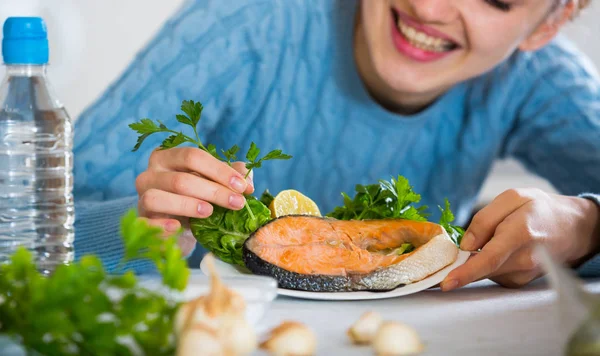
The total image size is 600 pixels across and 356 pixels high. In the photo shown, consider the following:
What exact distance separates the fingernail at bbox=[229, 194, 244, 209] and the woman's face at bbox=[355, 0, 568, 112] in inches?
32.7

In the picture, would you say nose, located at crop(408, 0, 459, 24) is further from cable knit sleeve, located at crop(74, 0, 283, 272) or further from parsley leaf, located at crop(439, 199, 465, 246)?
parsley leaf, located at crop(439, 199, 465, 246)

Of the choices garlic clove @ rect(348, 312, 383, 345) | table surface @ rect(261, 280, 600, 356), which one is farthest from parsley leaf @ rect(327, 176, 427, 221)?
garlic clove @ rect(348, 312, 383, 345)

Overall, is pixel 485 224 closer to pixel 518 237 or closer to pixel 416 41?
pixel 518 237

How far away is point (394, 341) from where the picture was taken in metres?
0.68

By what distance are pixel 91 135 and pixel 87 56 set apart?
203cm

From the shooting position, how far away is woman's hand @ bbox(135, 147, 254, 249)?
41.0 inches

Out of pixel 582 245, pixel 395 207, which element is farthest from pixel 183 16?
pixel 582 245

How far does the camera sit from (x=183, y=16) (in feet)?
6.18

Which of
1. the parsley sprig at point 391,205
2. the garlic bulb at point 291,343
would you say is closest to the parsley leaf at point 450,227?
the parsley sprig at point 391,205

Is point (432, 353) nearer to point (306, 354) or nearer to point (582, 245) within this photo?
point (306, 354)

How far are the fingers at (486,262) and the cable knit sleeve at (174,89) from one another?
0.67 m

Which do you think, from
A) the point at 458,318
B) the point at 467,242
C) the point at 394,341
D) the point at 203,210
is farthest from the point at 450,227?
the point at 394,341

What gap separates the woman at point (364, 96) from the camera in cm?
172

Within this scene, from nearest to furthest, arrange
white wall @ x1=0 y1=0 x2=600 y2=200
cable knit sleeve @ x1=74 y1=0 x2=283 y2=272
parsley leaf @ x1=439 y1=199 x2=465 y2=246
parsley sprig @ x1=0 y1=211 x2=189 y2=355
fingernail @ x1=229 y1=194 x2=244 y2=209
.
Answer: parsley sprig @ x1=0 y1=211 x2=189 y2=355 < fingernail @ x1=229 y1=194 x2=244 y2=209 < parsley leaf @ x1=439 y1=199 x2=465 y2=246 < cable knit sleeve @ x1=74 y1=0 x2=283 y2=272 < white wall @ x1=0 y1=0 x2=600 y2=200
